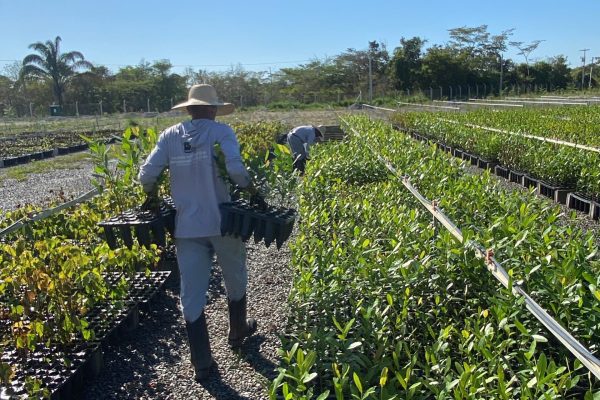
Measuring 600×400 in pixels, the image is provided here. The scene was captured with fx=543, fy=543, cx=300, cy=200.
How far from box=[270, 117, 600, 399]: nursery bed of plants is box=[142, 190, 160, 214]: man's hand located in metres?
0.92

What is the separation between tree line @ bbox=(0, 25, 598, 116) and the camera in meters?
43.2

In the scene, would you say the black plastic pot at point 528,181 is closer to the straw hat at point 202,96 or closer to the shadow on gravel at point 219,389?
the straw hat at point 202,96

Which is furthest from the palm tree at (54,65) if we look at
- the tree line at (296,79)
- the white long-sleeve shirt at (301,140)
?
the white long-sleeve shirt at (301,140)

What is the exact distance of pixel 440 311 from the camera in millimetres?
2664

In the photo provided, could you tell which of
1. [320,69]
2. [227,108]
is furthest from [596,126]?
[320,69]

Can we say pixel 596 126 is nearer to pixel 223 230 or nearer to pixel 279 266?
pixel 279 266

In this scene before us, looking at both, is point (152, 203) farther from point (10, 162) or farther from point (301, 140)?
point (10, 162)

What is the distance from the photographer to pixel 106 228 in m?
3.30

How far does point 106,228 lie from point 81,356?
2.50 ft

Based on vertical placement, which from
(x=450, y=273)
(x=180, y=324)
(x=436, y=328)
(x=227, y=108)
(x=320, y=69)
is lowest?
(x=180, y=324)

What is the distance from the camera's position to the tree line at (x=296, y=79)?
142ft

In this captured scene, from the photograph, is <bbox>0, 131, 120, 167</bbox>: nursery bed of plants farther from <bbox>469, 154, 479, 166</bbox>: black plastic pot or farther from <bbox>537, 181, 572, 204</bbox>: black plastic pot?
<bbox>537, 181, 572, 204</bbox>: black plastic pot

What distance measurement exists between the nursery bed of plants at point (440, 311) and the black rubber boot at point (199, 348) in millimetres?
572

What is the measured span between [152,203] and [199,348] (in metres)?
0.89
